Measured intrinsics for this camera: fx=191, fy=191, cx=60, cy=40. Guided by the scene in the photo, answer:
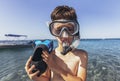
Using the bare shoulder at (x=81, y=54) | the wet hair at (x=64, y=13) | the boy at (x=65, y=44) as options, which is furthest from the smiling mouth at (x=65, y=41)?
the bare shoulder at (x=81, y=54)

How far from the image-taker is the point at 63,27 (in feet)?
6.86

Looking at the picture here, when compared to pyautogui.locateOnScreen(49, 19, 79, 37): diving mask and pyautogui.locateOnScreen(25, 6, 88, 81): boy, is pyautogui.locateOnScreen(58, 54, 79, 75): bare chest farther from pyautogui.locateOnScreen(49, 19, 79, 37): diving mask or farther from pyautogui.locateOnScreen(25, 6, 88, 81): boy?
pyautogui.locateOnScreen(49, 19, 79, 37): diving mask

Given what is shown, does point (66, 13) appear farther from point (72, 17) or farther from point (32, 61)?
point (32, 61)

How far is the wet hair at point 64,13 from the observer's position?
2145mm

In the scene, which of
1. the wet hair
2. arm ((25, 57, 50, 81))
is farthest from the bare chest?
the wet hair

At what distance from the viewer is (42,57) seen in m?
1.87

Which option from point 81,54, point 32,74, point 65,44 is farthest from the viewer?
point 81,54

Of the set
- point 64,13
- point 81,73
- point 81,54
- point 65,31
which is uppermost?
point 64,13

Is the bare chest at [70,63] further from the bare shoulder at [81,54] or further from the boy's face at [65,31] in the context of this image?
the boy's face at [65,31]

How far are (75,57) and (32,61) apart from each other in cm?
70

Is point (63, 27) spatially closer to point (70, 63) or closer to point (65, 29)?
point (65, 29)

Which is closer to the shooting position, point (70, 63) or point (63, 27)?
point (63, 27)

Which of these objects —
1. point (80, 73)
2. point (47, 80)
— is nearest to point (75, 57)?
point (80, 73)

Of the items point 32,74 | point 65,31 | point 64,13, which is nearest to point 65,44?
point 65,31
